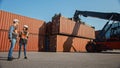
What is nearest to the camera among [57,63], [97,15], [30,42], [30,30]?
[57,63]

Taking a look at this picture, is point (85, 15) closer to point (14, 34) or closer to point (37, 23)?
point (37, 23)

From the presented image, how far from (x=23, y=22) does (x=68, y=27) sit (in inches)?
219

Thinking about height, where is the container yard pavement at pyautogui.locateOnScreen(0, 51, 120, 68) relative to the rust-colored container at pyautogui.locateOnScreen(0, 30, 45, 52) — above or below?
below

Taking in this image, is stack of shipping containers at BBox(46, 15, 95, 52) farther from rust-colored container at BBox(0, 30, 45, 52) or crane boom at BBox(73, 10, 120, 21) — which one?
crane boom at BBox(73, 10, 120, 21)

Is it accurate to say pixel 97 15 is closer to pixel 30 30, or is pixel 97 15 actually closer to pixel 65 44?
pixel 65 44

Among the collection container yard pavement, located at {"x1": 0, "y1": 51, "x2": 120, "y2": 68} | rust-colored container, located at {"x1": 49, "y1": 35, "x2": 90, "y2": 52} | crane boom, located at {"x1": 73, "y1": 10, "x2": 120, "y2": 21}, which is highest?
crane boom, located at {"x1": 73, "y1": 10, "x2": 120, "y2": 21}

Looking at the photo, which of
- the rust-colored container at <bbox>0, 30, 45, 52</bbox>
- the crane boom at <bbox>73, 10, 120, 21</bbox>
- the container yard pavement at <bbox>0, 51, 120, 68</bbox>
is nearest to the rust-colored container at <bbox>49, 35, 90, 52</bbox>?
the rust-colored container at <bbox>0, 30, 45, 52</bbox>

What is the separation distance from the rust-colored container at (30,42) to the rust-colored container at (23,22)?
1.71 ft

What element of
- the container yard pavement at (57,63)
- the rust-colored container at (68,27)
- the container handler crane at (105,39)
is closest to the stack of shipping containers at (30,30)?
the rust-colored container at (68,27)

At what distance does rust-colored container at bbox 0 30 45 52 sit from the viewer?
15.6 m

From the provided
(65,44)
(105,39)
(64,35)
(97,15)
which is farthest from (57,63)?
Result: (97,15)

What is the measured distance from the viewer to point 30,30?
18.1 meters

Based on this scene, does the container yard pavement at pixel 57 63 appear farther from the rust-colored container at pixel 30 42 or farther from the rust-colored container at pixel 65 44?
the rust-colored container at pixel 65 44

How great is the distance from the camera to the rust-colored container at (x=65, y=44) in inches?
742
